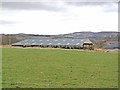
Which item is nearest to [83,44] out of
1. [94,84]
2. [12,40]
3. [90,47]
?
[90,47]

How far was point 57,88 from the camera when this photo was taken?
10.5m

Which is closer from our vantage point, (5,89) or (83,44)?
(5,89)

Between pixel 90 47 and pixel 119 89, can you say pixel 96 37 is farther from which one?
pixel 119 89

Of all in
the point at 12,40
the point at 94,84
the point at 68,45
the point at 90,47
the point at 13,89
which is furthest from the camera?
A: the point at 12,40

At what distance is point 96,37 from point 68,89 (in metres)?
118

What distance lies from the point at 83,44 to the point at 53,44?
1599 centimetres

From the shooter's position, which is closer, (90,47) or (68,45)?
(90,47)

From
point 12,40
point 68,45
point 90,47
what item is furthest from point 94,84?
point 12,40

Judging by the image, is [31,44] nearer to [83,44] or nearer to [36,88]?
[83,44]

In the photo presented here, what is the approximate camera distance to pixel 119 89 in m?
10.5

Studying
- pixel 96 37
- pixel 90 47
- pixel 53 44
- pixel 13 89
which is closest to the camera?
pixel 13 89

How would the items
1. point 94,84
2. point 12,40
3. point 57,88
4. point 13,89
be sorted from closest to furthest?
point 13,89, point 57,88, point 94,84, point 12,40

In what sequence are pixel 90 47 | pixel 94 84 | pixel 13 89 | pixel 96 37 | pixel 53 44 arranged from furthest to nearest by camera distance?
pixel 96 37 → pixel 53 44 → pixel 90 47 → pixel 94 84 → pixel 13 89

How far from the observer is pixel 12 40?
11019 centimetres
